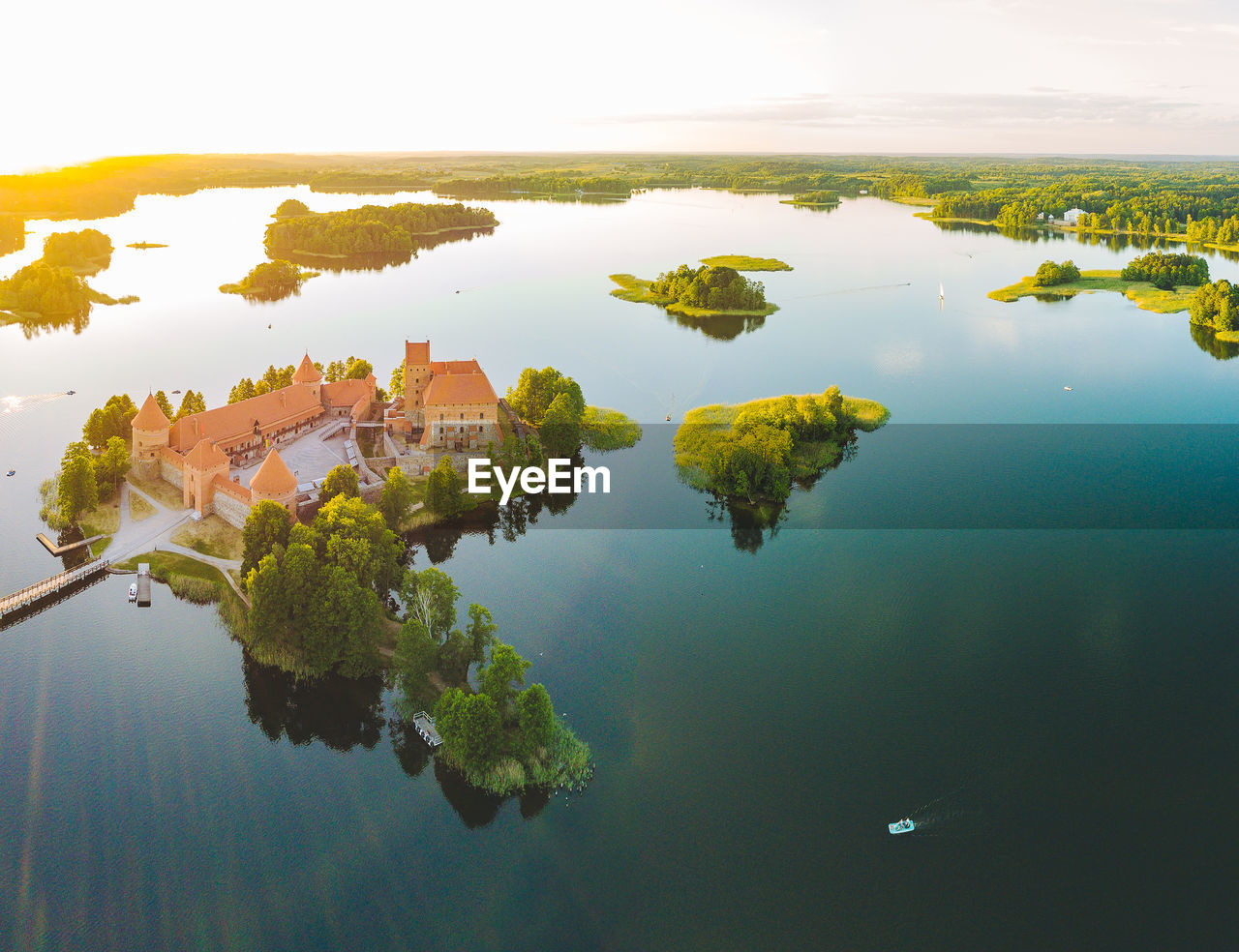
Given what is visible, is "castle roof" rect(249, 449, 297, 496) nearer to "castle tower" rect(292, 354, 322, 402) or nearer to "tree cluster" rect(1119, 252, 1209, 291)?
"castle tower" rect(292, 354, 322, 402)

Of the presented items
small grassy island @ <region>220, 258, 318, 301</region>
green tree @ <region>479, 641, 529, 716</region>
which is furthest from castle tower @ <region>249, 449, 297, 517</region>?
small grassy island @ <region>220, 258, 318, 301</region>

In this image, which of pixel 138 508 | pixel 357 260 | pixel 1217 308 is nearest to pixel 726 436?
pixel 138 508

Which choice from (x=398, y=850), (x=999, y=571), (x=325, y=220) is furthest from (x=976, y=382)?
(x=325, y=220)

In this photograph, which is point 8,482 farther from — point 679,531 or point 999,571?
point 999,571

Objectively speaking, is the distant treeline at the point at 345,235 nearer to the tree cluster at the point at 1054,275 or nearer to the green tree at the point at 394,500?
the tree cluster at the point at 1054,275

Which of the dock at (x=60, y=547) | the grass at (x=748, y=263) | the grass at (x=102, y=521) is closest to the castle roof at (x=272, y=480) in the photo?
the grass at (x=102, y=521)

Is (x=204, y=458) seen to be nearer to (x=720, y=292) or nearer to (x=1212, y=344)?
(x=720, y=292)
